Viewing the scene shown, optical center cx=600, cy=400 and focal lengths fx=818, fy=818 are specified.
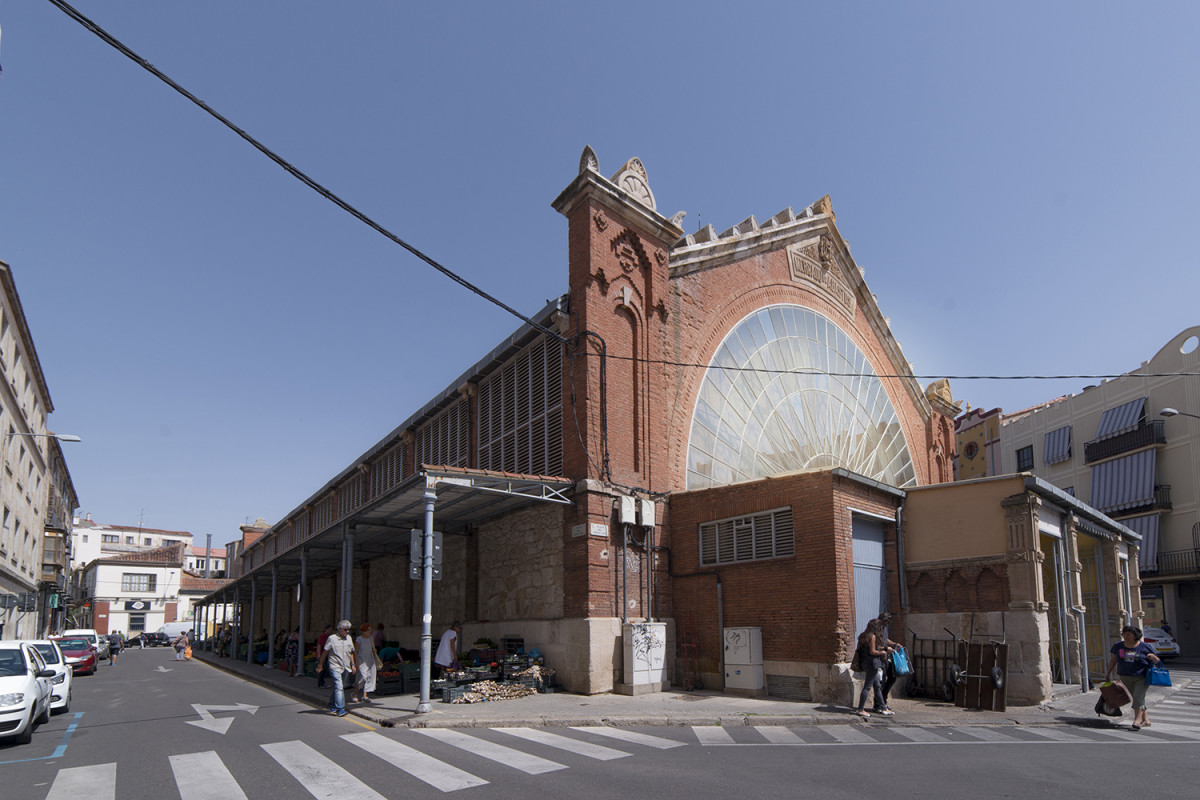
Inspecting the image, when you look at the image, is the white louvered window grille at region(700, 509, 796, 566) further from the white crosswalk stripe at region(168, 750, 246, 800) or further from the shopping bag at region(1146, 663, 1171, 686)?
the white crosswalk stripe at region(168, 750, 246, 800)

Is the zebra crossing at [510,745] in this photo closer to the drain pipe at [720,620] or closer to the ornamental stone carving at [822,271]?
the drain pipe at [720,620]

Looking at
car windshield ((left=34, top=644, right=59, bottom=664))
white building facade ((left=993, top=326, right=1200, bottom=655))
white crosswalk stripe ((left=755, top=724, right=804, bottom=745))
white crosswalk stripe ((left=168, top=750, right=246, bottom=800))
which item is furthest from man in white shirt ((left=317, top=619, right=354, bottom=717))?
white building facade ((left=993, top=326, right=1200, bottom=655))

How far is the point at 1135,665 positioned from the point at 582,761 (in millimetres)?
9086

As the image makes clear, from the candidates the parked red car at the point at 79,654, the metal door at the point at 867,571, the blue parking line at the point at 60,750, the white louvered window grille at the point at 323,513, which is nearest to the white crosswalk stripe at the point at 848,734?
the metal door at the point at 867,571

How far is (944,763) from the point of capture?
895cm

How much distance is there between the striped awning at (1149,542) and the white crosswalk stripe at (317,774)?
37.1 m

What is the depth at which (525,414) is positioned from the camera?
19844 mm

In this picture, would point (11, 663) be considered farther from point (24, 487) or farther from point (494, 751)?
point (24, 487)

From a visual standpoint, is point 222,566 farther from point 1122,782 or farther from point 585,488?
point 1122,782

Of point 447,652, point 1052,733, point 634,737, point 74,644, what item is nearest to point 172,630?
point 74,644

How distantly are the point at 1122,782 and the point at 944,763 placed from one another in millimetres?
1673

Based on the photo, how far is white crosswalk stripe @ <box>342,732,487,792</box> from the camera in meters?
7.88

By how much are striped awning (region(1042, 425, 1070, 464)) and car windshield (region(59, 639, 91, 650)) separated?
45.9 metres

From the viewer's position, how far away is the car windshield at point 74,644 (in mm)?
30031
